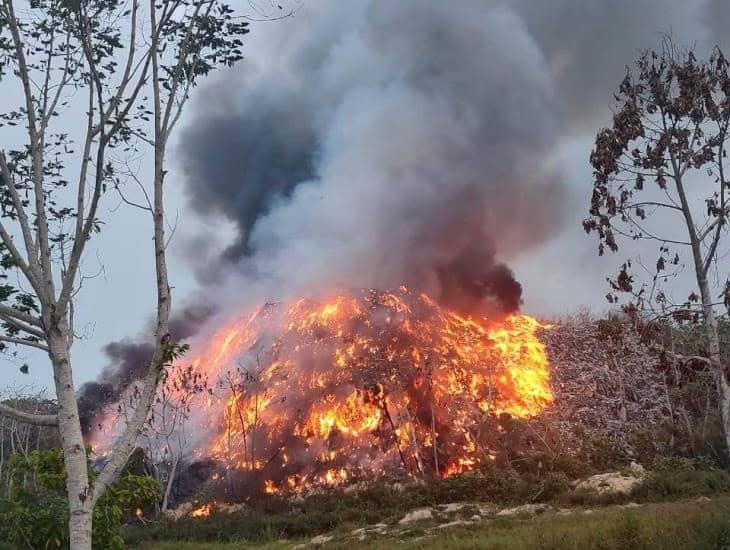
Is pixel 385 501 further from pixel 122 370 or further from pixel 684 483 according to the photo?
pixel 122 370

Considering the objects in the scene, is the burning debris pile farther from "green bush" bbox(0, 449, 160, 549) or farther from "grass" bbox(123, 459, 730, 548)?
"green bush" bbox(0, 449, 160, 549)

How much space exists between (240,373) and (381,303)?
994 centimetres

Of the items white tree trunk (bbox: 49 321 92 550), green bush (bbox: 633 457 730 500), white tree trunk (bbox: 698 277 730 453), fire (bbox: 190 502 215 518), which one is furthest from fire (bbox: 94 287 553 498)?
white tree trunk (bbox: 49 321 92 550)

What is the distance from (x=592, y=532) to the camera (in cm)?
1538

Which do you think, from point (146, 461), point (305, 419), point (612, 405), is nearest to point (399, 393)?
point (305, 419)

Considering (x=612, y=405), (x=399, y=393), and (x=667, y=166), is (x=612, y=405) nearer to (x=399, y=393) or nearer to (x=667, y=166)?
(x=399, y=393)

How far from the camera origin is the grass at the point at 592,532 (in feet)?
43.2

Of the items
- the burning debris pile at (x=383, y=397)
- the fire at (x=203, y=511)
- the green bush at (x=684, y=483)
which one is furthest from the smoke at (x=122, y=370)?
the green bush at (x=684, y=483)

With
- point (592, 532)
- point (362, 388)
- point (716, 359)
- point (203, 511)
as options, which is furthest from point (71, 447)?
point (362, 388)

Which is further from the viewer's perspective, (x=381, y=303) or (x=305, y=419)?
(x=381, y=303)

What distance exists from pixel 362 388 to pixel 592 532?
822 inches

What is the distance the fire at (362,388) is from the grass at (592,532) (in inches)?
364

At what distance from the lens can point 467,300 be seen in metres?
45.7

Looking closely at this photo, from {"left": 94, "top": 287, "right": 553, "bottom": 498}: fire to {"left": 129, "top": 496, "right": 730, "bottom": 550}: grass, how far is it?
9.25 metres
